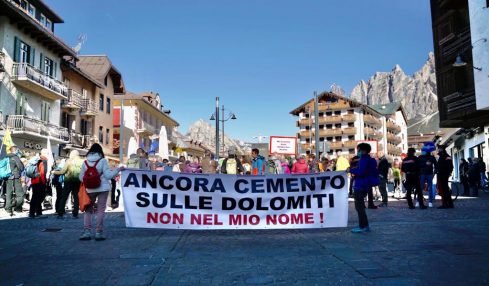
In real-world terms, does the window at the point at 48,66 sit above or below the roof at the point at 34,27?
below

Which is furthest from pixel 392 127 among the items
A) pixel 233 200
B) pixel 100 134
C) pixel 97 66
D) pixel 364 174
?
pixel 233 200

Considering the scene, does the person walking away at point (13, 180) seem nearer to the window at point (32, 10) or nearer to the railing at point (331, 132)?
the window at point (32, 10)

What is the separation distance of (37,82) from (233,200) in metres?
26.9

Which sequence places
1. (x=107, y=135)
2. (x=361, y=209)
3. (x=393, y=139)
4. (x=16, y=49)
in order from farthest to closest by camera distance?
(x=393, y=139) < (x=107, y=135) < (x=16, y=49) < (x=361, y=209)

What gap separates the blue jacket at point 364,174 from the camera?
28.3 feet

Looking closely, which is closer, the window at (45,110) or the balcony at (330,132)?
the window at (45,110)

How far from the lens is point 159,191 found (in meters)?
8.34

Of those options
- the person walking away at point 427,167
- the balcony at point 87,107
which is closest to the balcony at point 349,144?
the balcony at point 87,107

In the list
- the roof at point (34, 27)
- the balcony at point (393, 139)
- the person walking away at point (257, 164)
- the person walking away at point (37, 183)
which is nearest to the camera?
the person walking away at point (37, 183)

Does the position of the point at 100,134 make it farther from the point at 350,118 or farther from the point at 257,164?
the point at 350,118

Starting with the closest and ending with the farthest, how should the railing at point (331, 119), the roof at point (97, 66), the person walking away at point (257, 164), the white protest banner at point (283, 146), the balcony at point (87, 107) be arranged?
the person walking away at point (257, 164)
the white protest banner at point (283, 146)
the balcony at point (87, 107)
the roof at point (97, 66)
the railing at point (331, 119)

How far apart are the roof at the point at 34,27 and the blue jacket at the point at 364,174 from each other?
24764 millimetres

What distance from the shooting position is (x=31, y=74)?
99.0 ft

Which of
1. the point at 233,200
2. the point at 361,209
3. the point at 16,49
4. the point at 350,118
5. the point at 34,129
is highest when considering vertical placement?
the point at 350,118
